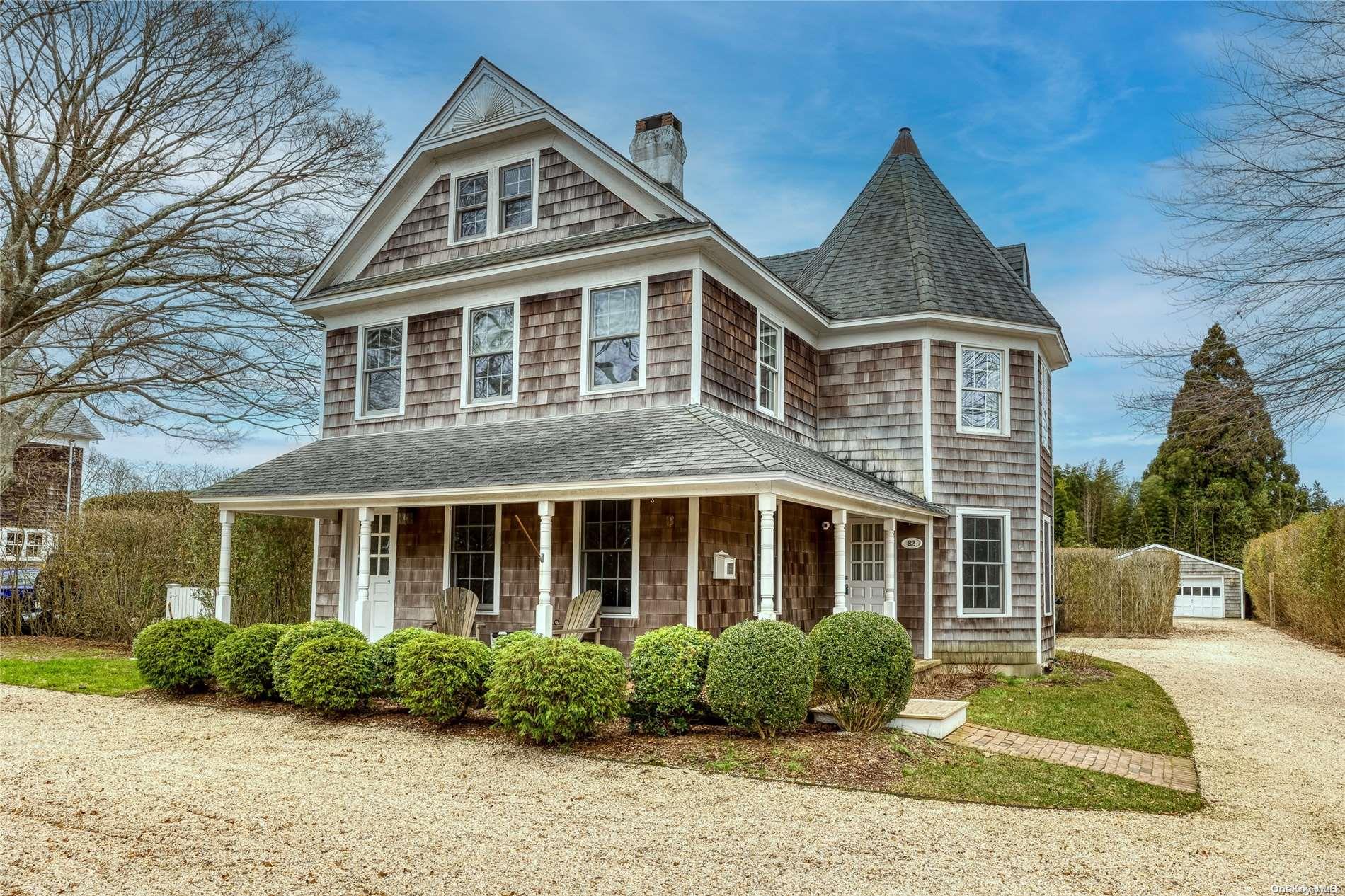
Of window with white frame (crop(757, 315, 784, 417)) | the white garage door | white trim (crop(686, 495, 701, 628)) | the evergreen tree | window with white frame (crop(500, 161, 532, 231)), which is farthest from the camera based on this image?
the evergreen tree

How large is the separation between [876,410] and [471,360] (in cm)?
607

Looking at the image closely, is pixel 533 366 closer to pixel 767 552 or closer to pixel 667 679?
pixel 767 552

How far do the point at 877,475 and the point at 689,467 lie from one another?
18.0 feet

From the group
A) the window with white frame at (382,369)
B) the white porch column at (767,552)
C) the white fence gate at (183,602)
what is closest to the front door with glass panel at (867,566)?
the white porch column at (767,552)

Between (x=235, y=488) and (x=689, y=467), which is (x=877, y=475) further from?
(x=235, y=488)

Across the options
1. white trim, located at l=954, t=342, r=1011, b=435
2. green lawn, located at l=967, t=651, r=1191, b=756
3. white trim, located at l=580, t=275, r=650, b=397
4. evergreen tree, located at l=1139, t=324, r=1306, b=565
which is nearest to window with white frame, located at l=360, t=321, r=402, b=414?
white trim, located at l=580, t=275, r=650, b=397

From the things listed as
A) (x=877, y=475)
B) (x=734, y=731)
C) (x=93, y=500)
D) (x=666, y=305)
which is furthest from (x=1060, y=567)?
(x=93, y=500)

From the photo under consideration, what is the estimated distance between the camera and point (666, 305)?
37.3 ft

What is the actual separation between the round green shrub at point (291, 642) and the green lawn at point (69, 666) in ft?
8.58

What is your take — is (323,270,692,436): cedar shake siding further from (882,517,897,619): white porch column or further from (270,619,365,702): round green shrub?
(270,619,365,702): round green shrub

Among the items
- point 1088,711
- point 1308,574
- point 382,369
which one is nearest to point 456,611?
point 382,369

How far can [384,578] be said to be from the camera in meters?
13.1

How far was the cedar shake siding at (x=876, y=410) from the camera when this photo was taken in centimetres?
1386

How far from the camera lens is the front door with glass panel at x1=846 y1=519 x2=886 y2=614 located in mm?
13938
